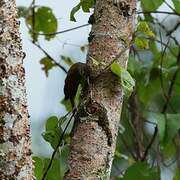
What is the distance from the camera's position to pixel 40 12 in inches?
86.8

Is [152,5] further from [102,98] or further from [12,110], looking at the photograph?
[12,110]

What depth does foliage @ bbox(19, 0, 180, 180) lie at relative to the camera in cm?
129

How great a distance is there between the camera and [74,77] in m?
1.16

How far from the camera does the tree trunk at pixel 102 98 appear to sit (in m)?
1.06

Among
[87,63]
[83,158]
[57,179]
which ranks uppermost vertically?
[87,63]

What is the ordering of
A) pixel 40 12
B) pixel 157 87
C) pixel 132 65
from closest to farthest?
pixel 132 65, pixel 157 87, pixel 40 12

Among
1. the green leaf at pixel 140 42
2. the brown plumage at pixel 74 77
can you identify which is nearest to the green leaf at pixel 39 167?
the brown plumage at pixel 74 77

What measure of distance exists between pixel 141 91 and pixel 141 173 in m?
0.48

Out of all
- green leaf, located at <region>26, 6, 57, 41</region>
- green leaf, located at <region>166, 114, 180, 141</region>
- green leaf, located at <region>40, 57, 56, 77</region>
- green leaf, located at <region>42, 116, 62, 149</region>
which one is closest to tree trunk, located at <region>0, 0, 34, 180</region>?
green leaf, located at <region>42, 116, 62, 149</region>

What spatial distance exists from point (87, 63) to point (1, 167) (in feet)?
0.85

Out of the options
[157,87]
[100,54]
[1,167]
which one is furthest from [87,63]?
[157,87]

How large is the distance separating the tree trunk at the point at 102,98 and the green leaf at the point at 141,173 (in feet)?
1.49

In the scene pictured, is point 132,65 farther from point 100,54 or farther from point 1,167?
point 1,167

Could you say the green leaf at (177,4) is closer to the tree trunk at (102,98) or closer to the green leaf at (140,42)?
the green leaf at (140,42)
